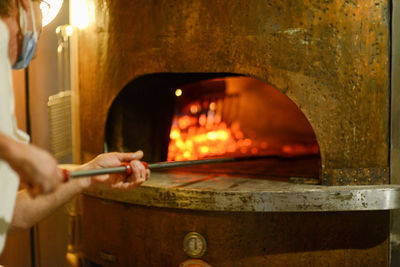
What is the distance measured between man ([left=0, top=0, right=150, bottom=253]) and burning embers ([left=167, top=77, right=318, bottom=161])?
1551 mm

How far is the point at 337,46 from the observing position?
1839 mm

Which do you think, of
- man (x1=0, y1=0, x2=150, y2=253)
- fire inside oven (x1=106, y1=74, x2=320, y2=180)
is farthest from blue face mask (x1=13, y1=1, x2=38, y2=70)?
fire inside oven (x1=106, y1=74, x2=320, y2=180)

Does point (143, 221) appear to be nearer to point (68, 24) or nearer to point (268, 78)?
point (268, 78)

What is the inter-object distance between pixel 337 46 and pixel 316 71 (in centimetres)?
15

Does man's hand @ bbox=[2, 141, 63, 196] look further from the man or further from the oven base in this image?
the oven base

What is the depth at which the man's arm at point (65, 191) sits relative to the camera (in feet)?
4.73

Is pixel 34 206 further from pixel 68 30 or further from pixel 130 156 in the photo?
pixel 68 30

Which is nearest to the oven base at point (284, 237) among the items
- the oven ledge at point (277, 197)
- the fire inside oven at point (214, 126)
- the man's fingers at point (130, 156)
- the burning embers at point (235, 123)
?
the oven ledge at point (277, 197)

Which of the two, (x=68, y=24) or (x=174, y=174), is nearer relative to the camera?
(x=174, y=174)

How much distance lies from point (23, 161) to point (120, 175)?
0.57m

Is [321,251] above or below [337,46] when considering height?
below

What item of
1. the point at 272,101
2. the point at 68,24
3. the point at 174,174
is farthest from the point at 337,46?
the point at 272,101

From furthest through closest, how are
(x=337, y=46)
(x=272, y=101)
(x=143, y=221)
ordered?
(x=272, y=101) → (x=143, y=221) → (x=337, y=46)

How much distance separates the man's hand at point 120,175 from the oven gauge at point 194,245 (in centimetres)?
60
